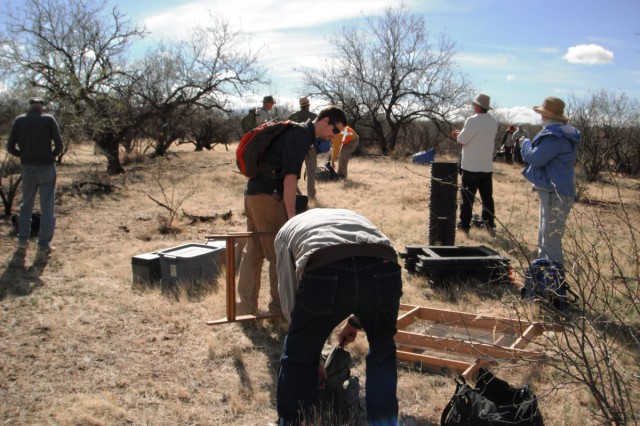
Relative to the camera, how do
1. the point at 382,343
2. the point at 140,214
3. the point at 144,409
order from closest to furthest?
the point at 382,343, the point at 144,409, the point at 140,214

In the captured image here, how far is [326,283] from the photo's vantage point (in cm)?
261

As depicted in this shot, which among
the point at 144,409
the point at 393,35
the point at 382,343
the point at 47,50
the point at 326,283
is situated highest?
the point at 393,35

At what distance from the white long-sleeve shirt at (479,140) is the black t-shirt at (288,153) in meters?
4.13

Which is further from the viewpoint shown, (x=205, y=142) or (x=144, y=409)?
(x=205, y=142)

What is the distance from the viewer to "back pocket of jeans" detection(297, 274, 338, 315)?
2.61 metres

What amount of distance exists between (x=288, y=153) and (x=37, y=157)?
Result: 4444 mm

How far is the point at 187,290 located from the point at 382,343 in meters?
3.42

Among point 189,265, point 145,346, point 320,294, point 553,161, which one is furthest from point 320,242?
point 553,161

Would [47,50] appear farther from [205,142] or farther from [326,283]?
[326,283]

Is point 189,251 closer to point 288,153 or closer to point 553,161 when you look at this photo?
point 288,153

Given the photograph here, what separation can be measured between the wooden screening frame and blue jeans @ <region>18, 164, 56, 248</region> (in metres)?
4.86

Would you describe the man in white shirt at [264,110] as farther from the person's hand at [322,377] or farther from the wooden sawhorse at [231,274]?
the person's hand at [322,377]

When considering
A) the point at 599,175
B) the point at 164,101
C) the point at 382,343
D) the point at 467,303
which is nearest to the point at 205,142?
the point at 164,101

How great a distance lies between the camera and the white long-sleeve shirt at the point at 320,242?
8.64 feet
